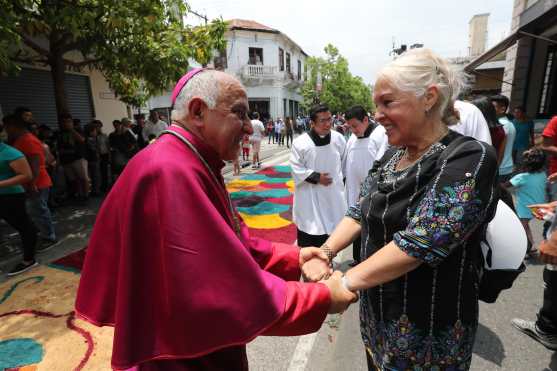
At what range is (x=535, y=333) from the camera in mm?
2695

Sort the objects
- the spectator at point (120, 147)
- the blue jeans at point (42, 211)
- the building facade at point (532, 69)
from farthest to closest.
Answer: the building facade at point (532, 69) < the spectator at point (120, 147) < the blue jeans at point (42, 211)

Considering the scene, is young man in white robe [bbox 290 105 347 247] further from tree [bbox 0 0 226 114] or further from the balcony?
the balcony

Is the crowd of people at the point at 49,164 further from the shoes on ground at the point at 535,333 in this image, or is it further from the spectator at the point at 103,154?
the shoes on ground at the point at 535,333

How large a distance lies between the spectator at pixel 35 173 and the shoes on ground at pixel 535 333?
5.73m

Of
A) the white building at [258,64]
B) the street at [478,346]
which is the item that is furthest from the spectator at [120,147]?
the white building at [258,64]

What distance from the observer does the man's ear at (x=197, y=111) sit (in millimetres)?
1241

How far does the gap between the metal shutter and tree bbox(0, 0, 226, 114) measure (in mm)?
2450

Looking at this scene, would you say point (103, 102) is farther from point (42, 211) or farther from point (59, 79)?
point (42, 211)

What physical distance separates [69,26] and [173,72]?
6.40 feet

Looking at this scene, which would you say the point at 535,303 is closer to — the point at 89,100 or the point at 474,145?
the point at 474,145

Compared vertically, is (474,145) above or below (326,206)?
above

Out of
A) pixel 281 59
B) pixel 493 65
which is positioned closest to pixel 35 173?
pixel 493 65

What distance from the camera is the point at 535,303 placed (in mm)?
3230

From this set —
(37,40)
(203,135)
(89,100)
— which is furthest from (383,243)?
(89,100)
